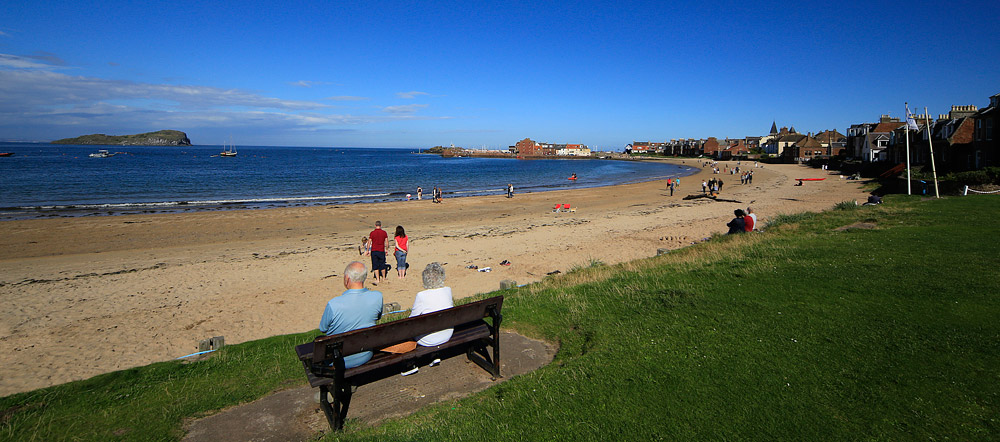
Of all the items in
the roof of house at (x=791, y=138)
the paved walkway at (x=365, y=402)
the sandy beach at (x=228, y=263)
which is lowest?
the sandy beach at (x=228, y=263)

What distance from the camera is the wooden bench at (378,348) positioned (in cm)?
438

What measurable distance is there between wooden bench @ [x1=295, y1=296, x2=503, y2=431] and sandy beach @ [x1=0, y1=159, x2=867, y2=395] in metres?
4.87

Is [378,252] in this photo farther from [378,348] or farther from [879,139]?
[879,139]

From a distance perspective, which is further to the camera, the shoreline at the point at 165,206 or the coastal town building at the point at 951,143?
the coastal town building at the point at 951,143

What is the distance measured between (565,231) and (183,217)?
21.8 meters

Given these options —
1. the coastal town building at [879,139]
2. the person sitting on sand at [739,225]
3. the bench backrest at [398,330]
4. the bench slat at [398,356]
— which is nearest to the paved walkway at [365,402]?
the bench slat at [398,356]

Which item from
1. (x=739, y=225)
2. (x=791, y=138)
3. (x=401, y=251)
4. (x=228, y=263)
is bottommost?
(x=228, y=263)

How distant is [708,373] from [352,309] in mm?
3717

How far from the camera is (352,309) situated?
201 inches

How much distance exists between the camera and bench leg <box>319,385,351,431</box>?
4352 millimetres

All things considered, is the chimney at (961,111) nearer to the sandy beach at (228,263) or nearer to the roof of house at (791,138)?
the sandy beach at (228,263)

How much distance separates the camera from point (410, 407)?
185 inches

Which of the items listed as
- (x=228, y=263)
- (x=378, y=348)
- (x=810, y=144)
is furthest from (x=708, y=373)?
(x=810, y=144)

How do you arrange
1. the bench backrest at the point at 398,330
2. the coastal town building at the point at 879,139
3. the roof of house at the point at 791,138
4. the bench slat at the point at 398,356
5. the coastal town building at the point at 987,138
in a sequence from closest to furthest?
the bench backrest at the point at 398,330 < the bench slat at the point at 398,356 < the coastal town building at the point at 987,138 < the coastal town building at the point at 879,139 < the roof of house at the point at 791,138
